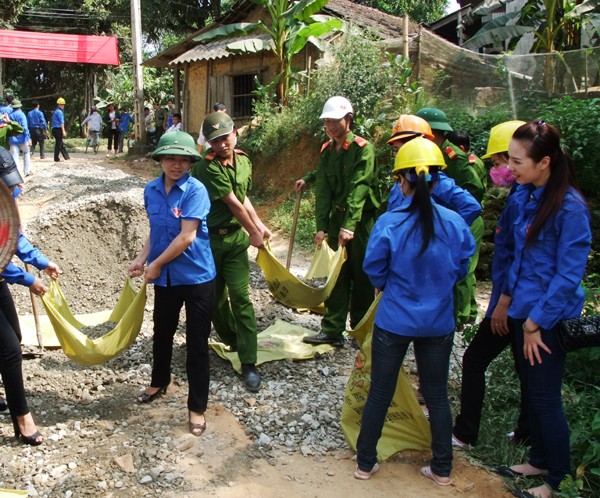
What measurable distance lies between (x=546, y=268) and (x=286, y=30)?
11.0 m

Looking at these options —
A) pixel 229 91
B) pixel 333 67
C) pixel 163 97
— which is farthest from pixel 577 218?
pixel 163 97

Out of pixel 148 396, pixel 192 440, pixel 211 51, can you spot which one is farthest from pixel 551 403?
pixel 211 51

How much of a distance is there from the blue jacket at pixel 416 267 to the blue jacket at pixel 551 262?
0.29m

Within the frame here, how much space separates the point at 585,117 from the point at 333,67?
5.19m

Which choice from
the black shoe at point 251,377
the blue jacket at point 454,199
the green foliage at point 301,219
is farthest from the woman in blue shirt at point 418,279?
the green foliage at point 301,219

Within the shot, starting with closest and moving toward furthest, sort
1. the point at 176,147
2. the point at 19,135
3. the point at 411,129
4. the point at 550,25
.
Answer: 1. the point at 176,147
2. the point at 411,129
3. the point at 550,25
4. the point at 19,135

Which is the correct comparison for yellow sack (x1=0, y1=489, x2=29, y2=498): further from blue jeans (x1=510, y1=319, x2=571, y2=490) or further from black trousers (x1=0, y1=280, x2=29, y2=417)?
blue jeans (x1=510, y1=319, x2=571, y2=490)

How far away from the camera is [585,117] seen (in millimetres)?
7520

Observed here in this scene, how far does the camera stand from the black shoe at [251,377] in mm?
4133

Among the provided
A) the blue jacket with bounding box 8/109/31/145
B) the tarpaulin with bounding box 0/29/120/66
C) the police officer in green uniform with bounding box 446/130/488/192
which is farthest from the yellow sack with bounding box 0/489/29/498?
the tarpaulin with bounding box 0/29/120/66

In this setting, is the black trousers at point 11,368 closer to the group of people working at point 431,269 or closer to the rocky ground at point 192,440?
the rocky ground at point 192,440

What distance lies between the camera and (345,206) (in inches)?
184

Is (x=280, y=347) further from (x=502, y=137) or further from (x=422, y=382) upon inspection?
(x=502, y=137)

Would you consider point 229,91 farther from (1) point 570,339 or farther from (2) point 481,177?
(1) point 570,339
